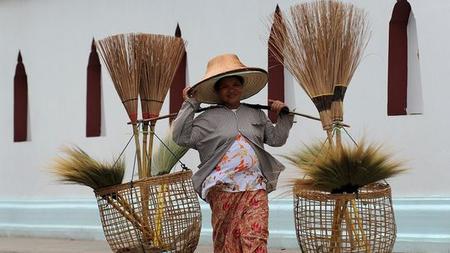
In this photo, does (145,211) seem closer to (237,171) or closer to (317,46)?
(237,171)

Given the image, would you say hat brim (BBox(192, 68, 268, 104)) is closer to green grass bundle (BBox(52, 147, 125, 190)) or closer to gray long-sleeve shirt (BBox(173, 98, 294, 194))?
gray long-sleeve shirt (BBox(173, 98, 294, 194))

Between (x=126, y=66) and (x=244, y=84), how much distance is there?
0.78 m

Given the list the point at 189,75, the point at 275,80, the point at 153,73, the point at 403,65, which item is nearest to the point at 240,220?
the point at 153,73

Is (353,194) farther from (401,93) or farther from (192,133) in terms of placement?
(401,93)

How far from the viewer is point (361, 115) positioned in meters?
5.55

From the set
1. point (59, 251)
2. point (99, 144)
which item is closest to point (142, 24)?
point (99, 144)

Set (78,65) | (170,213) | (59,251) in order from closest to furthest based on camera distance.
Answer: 1. (170,213)
2. (59,251)
3. (78,65)

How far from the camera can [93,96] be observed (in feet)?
23.8

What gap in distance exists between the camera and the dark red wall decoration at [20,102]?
7.84 m

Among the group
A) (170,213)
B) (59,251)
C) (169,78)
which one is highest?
(169,78)

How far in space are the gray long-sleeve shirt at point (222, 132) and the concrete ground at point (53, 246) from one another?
223cm

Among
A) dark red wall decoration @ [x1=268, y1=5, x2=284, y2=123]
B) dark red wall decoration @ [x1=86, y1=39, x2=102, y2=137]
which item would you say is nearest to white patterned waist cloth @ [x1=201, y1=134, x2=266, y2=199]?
dark red wall decoration @ [x1=268, y1=5, x2=284, y2=123]

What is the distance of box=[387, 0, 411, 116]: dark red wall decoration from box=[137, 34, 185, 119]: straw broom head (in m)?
1.87

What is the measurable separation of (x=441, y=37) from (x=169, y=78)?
2144 millimetres
